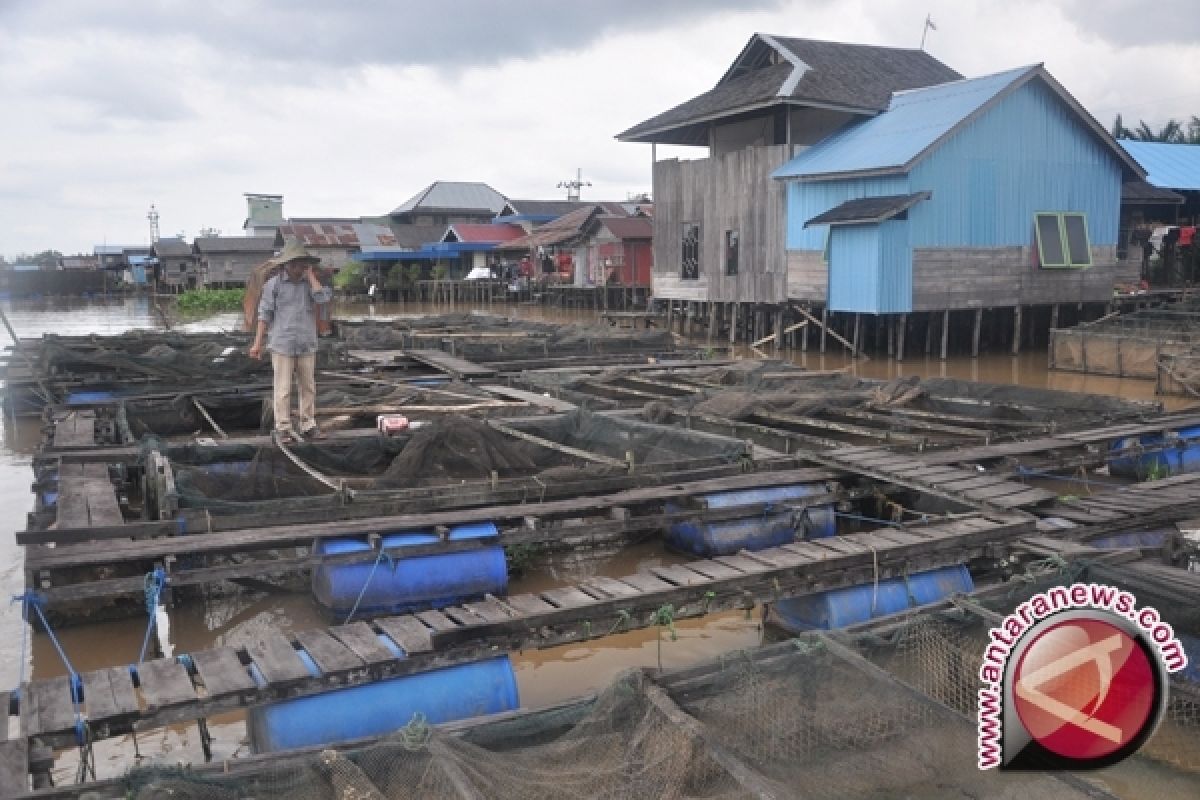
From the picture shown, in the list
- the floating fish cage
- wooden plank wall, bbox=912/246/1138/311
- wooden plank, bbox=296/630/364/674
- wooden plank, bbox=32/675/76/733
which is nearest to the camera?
wooden plank, bbox=32/675/76/733

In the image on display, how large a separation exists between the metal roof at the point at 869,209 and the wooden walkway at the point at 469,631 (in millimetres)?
14001

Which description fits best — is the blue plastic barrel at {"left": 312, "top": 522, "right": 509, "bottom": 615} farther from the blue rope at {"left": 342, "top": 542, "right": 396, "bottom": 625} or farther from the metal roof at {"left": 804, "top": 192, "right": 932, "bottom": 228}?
the metal roof at {"left": 804, "top": 192, "right": 932, "bottom": 228}

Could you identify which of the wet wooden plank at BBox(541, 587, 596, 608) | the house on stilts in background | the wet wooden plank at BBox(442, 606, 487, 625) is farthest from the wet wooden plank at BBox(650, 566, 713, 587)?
the house on stilts in background

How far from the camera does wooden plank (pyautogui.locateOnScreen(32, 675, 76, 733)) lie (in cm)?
376

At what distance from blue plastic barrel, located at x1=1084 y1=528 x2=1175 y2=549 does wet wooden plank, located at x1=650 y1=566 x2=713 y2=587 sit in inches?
110

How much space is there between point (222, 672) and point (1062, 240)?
22.4 meters

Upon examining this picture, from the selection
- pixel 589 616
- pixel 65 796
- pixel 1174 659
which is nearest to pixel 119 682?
pixel 65 796

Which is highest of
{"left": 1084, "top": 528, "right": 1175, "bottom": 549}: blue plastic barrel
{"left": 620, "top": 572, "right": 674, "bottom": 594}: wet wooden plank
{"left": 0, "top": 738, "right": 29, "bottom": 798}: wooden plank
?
{"left": 620, "top": 572, "right": 674, "bottom": 594}: wet wooden plank

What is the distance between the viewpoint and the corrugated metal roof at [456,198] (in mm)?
63125

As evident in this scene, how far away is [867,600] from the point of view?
5.75m

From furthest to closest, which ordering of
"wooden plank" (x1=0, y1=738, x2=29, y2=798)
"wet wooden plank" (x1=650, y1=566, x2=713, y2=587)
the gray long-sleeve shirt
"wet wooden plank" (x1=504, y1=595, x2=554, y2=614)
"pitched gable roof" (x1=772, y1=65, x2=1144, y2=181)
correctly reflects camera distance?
1. "pitched gable roof" (x1=772, y1=65, x2=1144, y2=181)
2. the gray long-sleeve shirt
3. "wet wooden plank" (x1=650, y1=566, x2=713, y2=587)
4. "wet wooden plank" (x1=504, y1=595, x2=554, y2=614)
5. "wooden plank" (x1=0, y1=738, x2=29, y2=798)

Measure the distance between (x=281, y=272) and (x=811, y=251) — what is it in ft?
51.1

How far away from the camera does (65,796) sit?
3305mm

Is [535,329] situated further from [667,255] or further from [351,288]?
[351,288]
